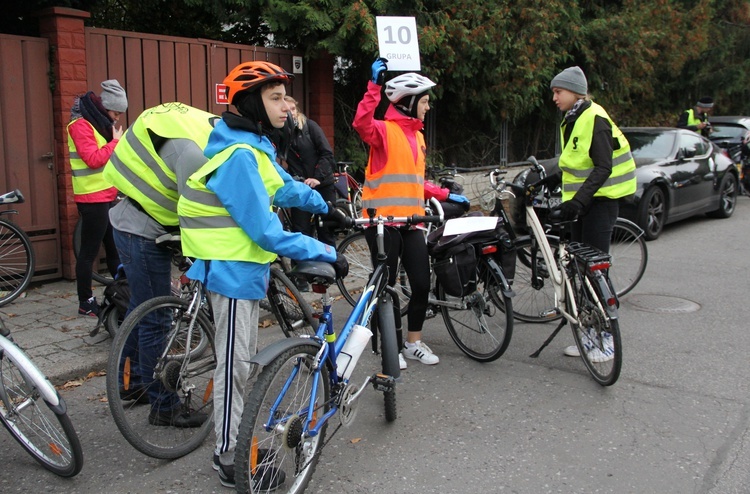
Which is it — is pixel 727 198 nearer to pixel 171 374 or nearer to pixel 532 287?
pixel 532 287

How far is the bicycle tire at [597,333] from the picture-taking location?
4.52m

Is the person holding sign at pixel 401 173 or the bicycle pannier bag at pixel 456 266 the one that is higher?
the person holding sign at pixel 401 173

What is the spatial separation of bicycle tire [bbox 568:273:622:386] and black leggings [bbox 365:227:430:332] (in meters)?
1.04

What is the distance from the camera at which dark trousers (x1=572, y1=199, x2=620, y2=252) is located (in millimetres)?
5480

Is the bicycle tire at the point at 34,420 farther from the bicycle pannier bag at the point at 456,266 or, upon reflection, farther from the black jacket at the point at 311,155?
the black jacket at the point at 311,155

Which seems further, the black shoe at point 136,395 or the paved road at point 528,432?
the black shoe at point 136,395

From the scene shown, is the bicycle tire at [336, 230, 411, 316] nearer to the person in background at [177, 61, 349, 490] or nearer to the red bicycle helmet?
the person in background at [177, 61, 349, 490]

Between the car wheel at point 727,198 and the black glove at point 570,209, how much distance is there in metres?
7.60

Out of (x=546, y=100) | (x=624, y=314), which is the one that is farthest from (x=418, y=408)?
(x=546, y=100)

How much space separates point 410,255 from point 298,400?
1845 millimetres

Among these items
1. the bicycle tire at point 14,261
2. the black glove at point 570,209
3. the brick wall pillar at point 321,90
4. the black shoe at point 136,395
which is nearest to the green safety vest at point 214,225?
the black shoe at point 136,395

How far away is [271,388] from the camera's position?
3072 mm

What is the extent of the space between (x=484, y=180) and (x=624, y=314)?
674 cm

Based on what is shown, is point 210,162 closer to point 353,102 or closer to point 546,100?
point 353,102
